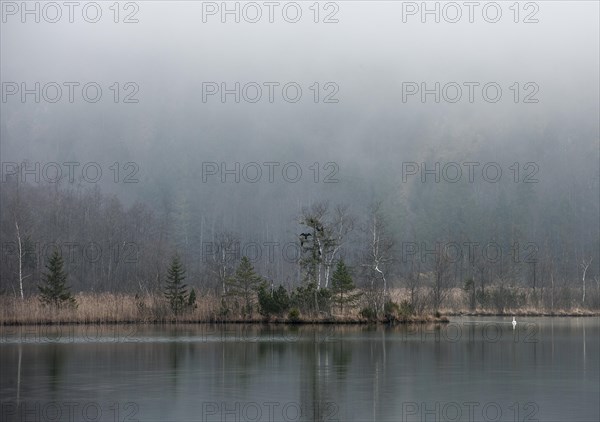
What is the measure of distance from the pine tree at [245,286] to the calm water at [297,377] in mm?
13314

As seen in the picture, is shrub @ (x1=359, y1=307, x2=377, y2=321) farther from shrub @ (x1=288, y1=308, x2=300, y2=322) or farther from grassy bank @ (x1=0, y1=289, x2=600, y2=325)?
shrub @ (x1=288, y1=308, x2=300, y2=322)

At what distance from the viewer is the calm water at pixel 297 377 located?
2064 centimetres

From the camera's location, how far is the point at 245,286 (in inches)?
2378

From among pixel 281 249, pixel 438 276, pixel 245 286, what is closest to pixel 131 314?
pixel 245 286

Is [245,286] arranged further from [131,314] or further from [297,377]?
[297,377]

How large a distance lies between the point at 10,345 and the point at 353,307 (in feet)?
87.3

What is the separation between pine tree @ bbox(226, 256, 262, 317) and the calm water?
524 inches

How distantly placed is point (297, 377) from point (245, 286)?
33333 millimetres

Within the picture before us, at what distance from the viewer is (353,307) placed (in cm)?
5916

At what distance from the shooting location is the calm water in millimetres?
20641

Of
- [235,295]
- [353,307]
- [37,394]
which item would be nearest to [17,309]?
[235,295]

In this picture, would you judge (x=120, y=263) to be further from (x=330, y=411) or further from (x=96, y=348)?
(x=330, y=411)

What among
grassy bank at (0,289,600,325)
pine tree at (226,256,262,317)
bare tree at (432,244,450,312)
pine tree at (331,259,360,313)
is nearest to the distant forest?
bare tree at (432,244,450,312)

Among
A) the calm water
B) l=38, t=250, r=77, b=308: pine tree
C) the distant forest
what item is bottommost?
the calm water
